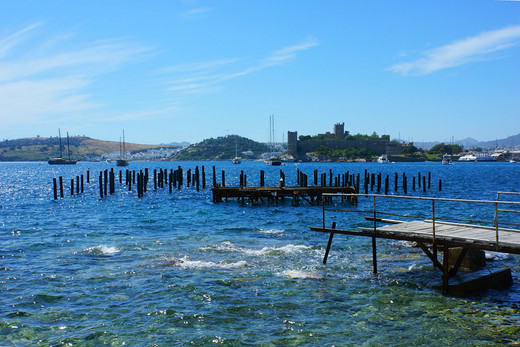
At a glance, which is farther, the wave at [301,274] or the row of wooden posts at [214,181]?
the row of wooden posts at [214,181]

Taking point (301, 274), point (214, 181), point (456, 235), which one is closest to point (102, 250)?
point (301, 274)

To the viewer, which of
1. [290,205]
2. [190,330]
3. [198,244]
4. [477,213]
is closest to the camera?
[190,330]

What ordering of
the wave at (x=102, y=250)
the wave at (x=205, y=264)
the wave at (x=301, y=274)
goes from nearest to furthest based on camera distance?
the wave at (x=301, y=274) → the wave at (x=205, y=264) → the wave at (x=102, y=250)

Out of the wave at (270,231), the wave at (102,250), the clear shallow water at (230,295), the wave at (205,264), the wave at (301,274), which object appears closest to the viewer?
the clear shallow water at (230,295)

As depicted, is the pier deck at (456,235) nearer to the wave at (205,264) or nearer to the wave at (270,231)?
the wave at (205,264)

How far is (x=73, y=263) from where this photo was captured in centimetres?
1622

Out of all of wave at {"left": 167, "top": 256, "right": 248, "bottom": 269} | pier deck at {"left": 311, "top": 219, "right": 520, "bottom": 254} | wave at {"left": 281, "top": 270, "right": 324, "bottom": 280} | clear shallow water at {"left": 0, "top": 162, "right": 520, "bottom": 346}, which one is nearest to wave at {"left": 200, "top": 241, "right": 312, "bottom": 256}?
clear shallow water at {"left": 0, "top": 162, "right": 520, "bottom": 346}

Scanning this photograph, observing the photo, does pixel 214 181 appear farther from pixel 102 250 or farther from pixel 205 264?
pixel 205 264

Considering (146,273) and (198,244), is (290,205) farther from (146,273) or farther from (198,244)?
(146,273)

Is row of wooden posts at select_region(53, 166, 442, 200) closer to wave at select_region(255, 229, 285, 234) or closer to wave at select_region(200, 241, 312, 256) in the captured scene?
wave at select_region(255, 229, 285, 234)

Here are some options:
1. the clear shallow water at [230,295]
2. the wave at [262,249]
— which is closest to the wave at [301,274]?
the clear shallow water at [230,295]

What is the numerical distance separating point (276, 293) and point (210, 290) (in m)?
1.94

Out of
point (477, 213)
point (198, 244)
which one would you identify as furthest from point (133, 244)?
point (477, 213)

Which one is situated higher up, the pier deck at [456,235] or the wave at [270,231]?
the pier deck at [456,235]
